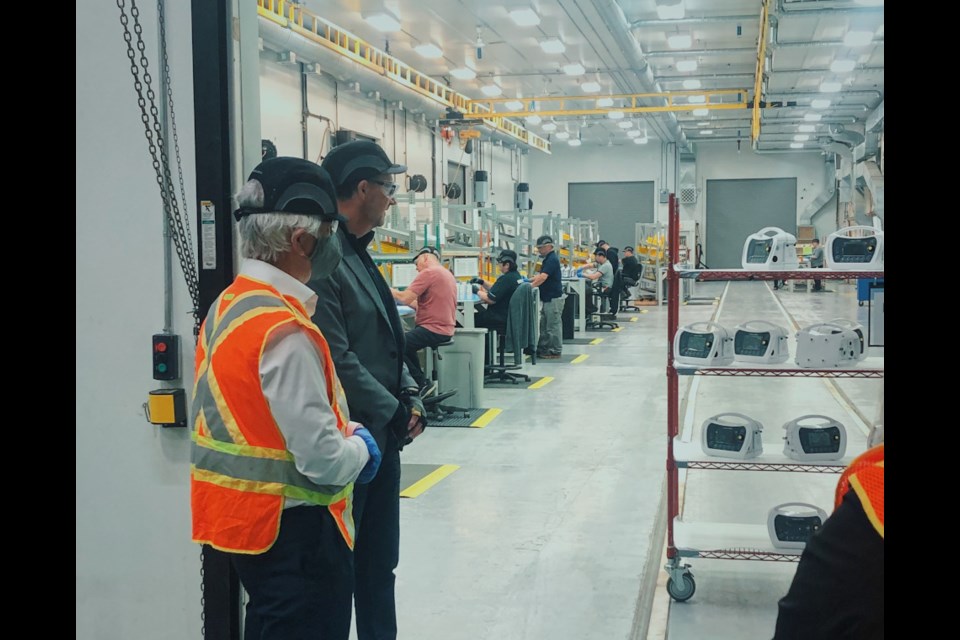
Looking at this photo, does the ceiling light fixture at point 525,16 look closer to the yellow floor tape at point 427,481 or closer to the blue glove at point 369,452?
the yellow floor tape at point 427,481

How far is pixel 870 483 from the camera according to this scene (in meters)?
0.87

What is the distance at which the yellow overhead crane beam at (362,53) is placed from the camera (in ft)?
35.8

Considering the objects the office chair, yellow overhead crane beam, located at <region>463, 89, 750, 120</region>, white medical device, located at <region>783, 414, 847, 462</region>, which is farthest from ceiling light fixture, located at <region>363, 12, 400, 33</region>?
white medical device, located at <region>783, 414, 847, 462</region>

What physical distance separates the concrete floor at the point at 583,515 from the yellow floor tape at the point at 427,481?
0.07 metres

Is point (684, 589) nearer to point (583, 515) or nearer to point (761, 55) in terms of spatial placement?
point (583, 515)

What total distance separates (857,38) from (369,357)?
11.8 m

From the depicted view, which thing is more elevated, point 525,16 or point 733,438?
point 525,16

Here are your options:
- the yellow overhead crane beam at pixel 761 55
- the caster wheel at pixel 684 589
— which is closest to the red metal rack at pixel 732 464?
the caster wheel at pixel 684 589

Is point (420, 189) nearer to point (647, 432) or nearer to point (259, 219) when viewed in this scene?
point (647, 432)

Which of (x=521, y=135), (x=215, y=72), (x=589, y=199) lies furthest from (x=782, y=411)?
(x=589, y=199)

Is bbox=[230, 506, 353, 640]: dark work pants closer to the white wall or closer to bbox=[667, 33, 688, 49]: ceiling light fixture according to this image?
the white wall

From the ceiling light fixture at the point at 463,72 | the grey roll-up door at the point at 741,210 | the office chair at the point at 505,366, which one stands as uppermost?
the ceiling light fixture at the point at 463,72

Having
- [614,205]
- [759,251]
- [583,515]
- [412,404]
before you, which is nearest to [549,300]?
[583,515]

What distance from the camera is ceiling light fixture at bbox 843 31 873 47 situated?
12172 millimetres
